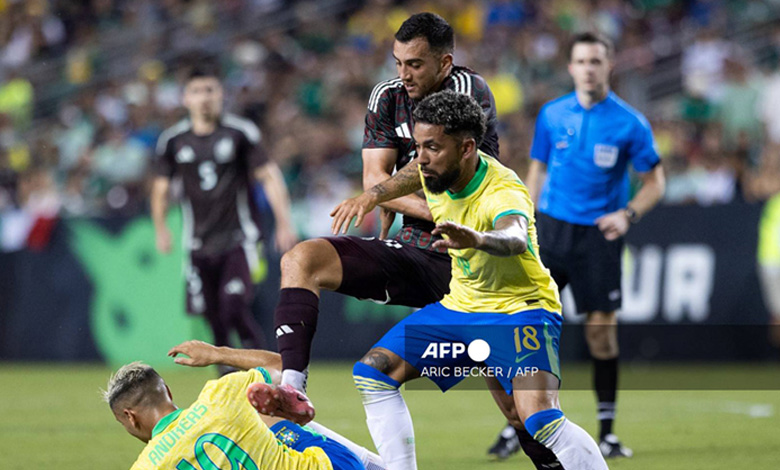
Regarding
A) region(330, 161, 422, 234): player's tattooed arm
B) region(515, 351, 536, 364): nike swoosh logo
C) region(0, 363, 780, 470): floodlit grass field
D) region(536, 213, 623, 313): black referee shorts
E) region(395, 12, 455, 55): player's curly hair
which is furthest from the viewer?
region(536, 213, 623, 313): black referee shorts

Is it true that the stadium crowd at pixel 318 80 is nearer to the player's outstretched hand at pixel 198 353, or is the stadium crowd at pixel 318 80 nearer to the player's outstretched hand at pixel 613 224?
the player's outstretched hand at pixel 613 224

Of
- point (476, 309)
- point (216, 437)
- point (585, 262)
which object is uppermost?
point (585, 262)

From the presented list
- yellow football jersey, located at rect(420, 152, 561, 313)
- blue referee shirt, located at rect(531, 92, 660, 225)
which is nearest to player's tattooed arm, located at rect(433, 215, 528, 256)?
yellow football jersey, located at rect(420, 152, 561, 313)

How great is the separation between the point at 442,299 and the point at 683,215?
8400 mm

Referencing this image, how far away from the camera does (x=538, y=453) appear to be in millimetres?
6117

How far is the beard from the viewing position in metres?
5.54

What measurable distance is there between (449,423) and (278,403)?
4.98 meters

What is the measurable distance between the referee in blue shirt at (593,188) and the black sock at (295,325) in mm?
3014

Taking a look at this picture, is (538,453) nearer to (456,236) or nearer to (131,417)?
(456,236)

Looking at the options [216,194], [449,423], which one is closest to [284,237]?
[216,194]

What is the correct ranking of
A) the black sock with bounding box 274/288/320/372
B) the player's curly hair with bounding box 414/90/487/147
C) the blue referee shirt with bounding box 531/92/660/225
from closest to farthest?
the player's curly hair with bounding box 414/90/487/147
the black sock with bounding box 274/288/320/372
the blue referee shirt with bounding box 531/92/660/225

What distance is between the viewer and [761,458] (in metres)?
7.66

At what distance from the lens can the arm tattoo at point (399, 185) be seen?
601 cm

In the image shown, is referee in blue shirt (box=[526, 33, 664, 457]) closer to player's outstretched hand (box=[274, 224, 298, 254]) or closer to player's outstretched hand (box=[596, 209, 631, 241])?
player's outstretched hand (box=[596, 209, 631, 241])
